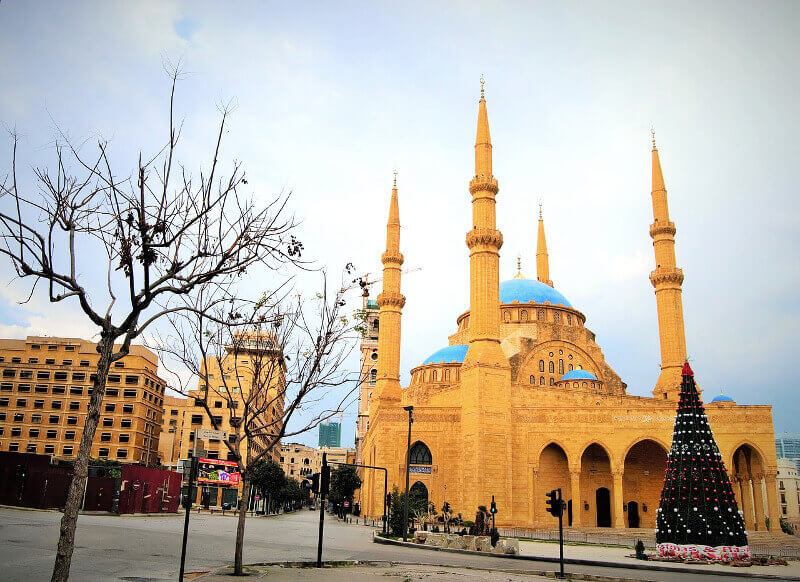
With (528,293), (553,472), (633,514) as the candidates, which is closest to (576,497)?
(553,472)

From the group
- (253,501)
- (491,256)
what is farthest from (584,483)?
(253,501)

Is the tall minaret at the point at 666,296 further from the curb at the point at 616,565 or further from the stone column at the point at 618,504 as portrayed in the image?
the curb at the point at 616,565

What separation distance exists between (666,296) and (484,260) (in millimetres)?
13927

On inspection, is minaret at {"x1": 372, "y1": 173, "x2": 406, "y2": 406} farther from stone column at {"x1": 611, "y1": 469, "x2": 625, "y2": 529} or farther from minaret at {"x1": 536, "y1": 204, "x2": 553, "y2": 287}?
minaret at {"x1": 536, "y1": 204, "x2": 553, "y2": 287}

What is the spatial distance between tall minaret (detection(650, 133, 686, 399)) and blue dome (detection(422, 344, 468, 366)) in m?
16.9

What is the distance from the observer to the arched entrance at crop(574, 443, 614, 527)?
4072 centimetres

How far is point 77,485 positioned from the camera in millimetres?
7797

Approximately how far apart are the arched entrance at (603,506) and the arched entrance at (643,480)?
4.04 ft

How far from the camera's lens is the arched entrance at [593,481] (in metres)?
40.7

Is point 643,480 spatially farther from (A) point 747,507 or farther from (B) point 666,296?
(B) point 666,296

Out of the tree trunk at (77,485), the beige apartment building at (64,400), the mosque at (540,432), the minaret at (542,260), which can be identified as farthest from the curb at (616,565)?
the minaret at (542,260)

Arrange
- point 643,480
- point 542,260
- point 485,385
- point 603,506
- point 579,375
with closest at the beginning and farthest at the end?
point 485,385, point 603,506, point 643,480, point 579,375, point 542,260

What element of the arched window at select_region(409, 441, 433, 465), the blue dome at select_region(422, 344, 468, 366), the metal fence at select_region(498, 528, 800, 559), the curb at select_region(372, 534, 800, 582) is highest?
the blue dome at select_region(422, 344, 468, 366)

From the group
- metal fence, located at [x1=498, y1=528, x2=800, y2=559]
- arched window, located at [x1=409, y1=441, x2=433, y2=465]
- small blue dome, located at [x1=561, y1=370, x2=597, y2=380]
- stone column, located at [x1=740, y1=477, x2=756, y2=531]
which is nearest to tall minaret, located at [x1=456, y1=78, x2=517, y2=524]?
metal fence, located at [x1=498, y1=528, x2=800, y2=559]
